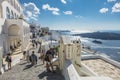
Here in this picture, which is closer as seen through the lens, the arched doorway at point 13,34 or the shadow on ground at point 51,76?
the shadow on ground at point 51,76

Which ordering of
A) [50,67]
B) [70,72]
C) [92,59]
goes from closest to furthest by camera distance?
[70,72] < [50,67] < [92,59]

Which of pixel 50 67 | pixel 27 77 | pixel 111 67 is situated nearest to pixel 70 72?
pixel 27 77

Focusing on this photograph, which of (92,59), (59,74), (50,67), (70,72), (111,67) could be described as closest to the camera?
(70,72)

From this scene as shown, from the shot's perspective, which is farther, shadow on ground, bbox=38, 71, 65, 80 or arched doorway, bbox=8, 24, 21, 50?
arched doorway, bbox=8, 24, 21, 50

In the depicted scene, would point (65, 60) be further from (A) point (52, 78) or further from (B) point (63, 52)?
(A) point (52, 78)

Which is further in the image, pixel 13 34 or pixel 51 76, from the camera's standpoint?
pixel 13 34

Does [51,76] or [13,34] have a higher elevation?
[13,34]

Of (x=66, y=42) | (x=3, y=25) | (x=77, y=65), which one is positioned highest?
(x=3, y=25)

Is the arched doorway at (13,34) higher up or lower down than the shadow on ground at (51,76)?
higher up

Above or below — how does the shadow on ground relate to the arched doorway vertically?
below

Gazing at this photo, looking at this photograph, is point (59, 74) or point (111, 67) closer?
point (59, 74)

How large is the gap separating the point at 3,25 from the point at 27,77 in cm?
1282

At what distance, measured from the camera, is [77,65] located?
32.4ft

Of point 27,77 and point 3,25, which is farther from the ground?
point 3,25
